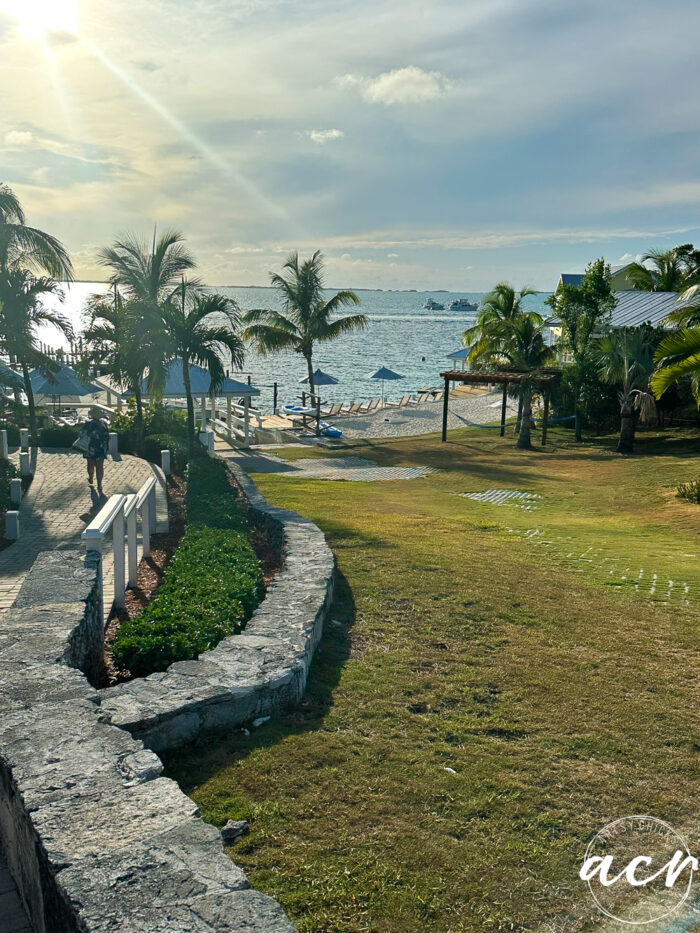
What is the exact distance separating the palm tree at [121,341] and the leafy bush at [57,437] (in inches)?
76.3

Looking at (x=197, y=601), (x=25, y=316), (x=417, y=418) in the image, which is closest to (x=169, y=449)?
(x=25, y=316)

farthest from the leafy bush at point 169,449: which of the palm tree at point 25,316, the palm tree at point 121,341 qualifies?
the palm tree at point 25,316

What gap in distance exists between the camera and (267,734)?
5406mm

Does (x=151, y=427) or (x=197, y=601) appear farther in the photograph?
(x=151, y=427)

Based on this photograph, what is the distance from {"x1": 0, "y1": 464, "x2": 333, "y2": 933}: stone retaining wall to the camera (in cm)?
325

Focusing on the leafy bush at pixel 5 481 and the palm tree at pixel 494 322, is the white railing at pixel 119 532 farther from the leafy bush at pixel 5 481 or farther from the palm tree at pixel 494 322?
the palm tree at pixel 494 322

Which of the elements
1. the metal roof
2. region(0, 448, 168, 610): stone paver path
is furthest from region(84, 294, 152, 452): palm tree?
the metal roof

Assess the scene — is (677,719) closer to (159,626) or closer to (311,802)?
(311,802)

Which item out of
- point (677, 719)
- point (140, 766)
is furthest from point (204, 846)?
point (677, 719)

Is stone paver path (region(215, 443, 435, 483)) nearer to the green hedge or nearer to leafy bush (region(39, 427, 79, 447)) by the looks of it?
leafy bush (region(39, 427, 79, 447))

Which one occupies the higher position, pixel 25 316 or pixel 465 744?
pixel 25 316

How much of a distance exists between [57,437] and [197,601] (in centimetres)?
1721

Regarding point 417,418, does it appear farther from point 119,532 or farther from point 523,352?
point 119,532

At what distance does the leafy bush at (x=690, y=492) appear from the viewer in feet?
56.3
